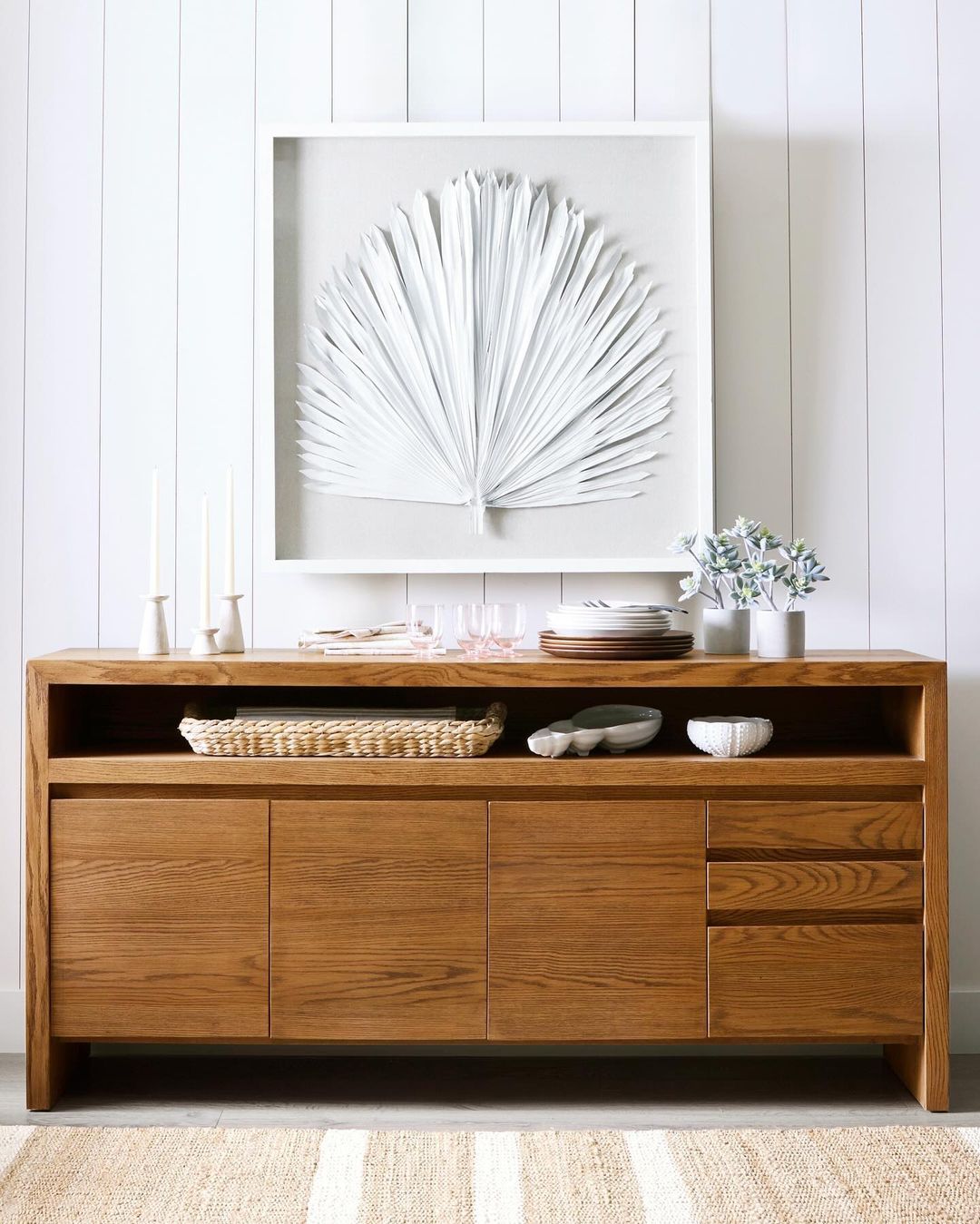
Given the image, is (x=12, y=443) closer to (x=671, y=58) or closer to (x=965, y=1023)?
(x=671, y=58)

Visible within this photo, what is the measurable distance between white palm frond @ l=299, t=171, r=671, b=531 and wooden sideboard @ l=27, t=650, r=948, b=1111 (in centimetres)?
55

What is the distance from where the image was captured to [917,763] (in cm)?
201

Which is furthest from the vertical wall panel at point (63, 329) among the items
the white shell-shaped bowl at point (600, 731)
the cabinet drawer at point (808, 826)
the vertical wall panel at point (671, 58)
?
the cabinet drawer at point (808, 826)

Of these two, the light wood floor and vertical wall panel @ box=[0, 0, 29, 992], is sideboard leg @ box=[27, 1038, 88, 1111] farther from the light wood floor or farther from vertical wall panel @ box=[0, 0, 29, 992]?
vertical wall panel @ box=[0, 0, 29, 992]

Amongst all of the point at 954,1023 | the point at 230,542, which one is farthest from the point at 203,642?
the point at 954,1023

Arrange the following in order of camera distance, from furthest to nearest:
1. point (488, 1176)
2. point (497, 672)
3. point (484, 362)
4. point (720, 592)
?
point (484, 362) < point (720, 592) < point (497, 672) < point (488, 1176)

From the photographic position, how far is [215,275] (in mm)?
2393

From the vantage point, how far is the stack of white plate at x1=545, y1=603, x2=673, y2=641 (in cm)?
205

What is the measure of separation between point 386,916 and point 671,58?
1.91 metres

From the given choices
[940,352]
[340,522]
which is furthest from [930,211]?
[340,522]

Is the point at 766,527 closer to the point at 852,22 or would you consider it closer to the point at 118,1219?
the point at 852,22

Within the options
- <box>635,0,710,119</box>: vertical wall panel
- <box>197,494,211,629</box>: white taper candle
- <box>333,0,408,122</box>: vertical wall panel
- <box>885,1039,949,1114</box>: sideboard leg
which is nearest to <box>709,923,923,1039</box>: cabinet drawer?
<box>885,1039,949,1114</box>: sideboard leg

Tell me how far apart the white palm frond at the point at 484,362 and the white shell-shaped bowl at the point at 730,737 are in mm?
589

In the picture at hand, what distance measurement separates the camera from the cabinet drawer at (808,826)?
2000 mm
